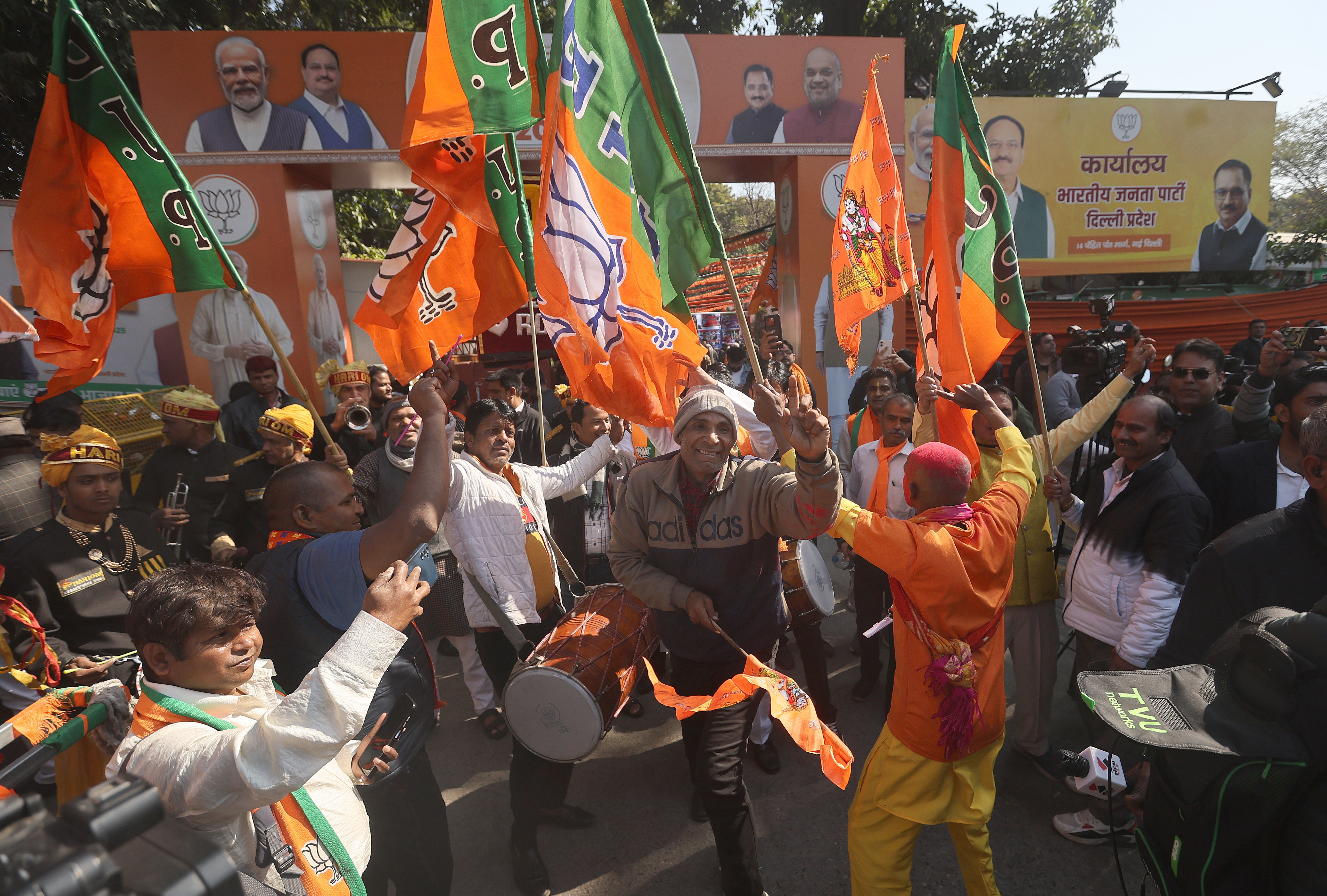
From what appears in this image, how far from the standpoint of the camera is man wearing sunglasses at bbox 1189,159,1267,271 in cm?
1255

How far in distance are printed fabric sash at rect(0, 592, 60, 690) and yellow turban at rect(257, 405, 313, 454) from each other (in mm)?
1536

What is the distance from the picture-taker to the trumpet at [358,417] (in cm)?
481

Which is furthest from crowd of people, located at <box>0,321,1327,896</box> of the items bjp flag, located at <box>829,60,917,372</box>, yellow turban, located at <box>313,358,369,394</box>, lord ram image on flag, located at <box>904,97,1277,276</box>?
lord ram image on flag, located at <box>904,97,1277,276</box>

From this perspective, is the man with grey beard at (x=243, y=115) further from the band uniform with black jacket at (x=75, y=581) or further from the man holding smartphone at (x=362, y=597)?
the man holding smartphone at (x=362, y=597)

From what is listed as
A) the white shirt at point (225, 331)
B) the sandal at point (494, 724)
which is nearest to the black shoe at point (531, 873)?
the sandal at point (494, 724)

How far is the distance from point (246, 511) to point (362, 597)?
2702 millimetres

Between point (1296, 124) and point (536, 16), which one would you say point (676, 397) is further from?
point (1296, 124)

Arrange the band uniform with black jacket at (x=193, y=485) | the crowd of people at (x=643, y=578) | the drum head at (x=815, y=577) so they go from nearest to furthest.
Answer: the crowd of people at (x=643, y=578)
the drum head at (x=815, y=577)
the band uniform with black jacket at (x=193, y=485)

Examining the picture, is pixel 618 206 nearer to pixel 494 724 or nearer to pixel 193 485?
pixel 494 724

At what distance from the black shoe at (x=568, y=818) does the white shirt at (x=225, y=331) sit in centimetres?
834

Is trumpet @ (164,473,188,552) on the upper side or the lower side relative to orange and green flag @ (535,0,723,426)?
lower

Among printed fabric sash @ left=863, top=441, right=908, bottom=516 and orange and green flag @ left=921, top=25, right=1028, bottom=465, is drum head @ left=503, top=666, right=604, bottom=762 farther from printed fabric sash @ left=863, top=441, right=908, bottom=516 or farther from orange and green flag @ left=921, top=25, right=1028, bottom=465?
printed fabric sash @ left=863, top=441, right=908, bottom=516

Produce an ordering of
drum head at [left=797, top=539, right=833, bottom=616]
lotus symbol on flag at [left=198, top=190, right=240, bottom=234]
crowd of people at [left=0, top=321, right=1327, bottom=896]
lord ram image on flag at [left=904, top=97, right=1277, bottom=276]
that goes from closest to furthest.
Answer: crowd of people at [left=0, top=321, right=1327, bottom=896] < drum head at [left=797, top=539, right=833, bottom=616] < lotus symbol on flag at [left=198, top=190, right=240, bottom=234] < lord ram image on flag at [left=904, top=97, right=1277, bottom=276]

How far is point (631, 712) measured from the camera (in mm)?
4055
